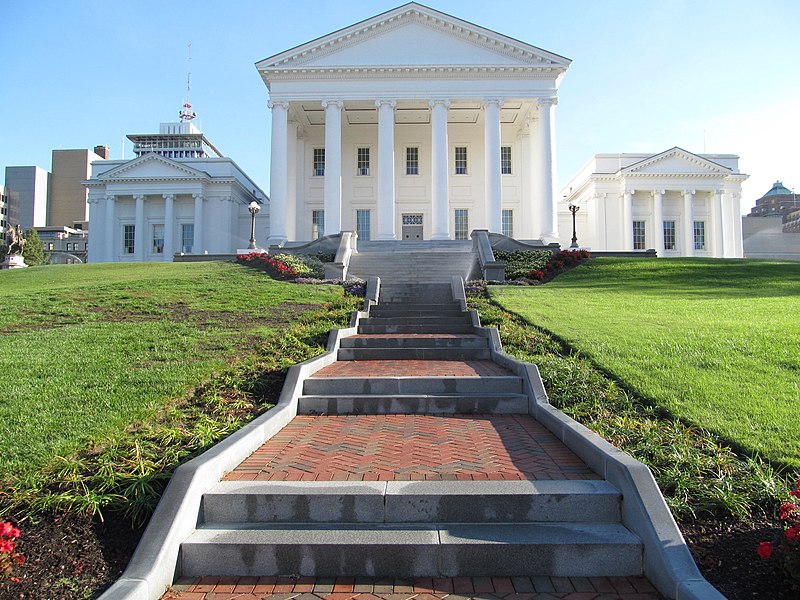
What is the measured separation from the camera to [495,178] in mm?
30672

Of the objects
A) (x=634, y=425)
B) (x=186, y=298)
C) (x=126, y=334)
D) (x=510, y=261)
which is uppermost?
(x=510, y=261)

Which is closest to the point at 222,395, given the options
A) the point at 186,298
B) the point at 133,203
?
the point at 186,298

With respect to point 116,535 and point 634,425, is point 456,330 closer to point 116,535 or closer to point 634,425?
point 634,425

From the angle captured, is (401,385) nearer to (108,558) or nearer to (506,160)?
(108,558)

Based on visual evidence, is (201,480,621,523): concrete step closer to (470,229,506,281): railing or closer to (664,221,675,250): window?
(470,229,506,281): railing

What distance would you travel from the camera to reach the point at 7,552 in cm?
307

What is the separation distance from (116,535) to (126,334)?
635 centimetres

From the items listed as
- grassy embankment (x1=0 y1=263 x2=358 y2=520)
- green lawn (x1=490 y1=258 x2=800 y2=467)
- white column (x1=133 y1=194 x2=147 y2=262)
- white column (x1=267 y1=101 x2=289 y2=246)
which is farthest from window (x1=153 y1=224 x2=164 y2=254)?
green lawn (x1=490 y1=258 x2=800 y2=467)

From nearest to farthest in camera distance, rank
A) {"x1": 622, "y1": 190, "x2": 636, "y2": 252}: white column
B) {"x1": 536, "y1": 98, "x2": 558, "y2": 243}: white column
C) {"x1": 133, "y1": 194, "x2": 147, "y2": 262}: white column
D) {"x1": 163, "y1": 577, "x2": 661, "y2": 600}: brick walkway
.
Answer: {"x1": 163, "y1": 577, "x2": 661, "y2": 600}: brick walkway, {"x1": 536, "y1": 98, "x2": 558, "y2": 243}: white column, {"x1": 622, "y1": 190, "x2": 636, "y2": 252}: white column, {"x1": 133, "y1": 194, "x2": 147, "y2": 262}: white column

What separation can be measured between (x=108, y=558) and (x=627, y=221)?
40524mm

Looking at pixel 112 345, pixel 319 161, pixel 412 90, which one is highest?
pixel 412 90

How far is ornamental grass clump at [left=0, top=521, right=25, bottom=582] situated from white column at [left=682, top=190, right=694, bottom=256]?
4296 cm

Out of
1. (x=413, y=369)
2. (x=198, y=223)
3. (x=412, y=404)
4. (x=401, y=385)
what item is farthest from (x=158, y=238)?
(x=412, y=404)

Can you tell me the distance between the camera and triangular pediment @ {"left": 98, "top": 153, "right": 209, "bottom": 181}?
39.6 metres
